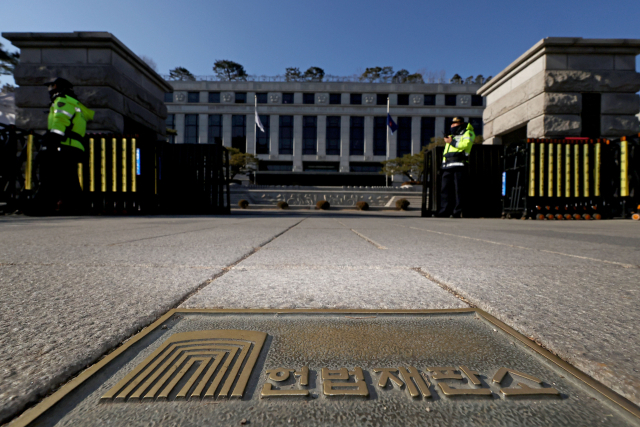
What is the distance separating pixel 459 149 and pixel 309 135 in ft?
123

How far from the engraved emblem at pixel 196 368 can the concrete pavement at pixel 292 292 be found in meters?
0.14

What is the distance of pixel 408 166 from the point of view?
3528 centimetres

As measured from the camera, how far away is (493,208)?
32.2 feet

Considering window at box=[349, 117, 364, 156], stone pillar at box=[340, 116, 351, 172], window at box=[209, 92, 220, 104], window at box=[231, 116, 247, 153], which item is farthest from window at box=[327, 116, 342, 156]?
window at box=[209, 92, 220, 104]

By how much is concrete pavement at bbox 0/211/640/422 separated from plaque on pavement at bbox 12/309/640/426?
0.07 m

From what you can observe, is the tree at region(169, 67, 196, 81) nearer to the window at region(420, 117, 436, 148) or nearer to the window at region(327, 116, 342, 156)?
the window at region(327, 116, 342, 156)

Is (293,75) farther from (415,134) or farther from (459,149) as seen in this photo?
(459,149)

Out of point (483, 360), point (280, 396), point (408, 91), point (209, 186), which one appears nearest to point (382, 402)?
point (280, 396)

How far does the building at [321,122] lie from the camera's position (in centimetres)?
4391

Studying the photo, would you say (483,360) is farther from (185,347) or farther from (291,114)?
(291,114)

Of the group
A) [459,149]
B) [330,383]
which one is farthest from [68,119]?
[459,149]

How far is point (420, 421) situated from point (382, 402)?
2.7 inches

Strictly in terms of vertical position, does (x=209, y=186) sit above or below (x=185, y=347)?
above

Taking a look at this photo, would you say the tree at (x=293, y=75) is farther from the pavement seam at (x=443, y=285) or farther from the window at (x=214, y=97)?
the pavement seam at (x=443, y=285)
